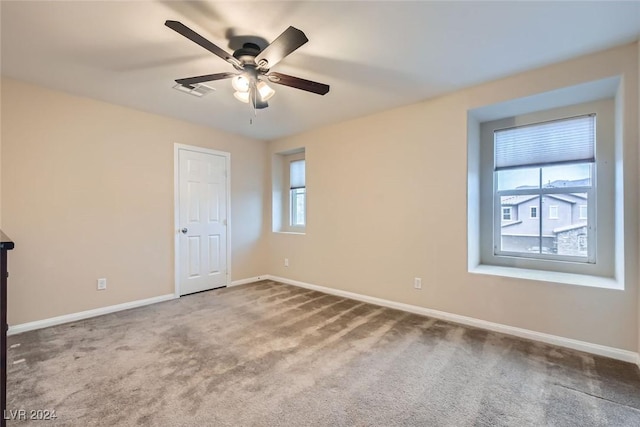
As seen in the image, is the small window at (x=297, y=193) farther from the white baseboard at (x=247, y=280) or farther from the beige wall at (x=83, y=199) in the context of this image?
the beige wall at (x=83, y=199)

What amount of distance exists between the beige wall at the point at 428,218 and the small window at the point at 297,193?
0.44m

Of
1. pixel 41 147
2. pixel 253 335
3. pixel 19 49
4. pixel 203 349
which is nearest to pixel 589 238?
pixel 253 335

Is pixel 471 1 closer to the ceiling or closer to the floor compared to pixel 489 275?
closer to the ceiling

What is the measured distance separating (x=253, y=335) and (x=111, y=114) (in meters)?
3.06

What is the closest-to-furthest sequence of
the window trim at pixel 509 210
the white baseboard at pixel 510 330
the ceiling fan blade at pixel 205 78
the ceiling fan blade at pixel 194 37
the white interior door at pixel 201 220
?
the ceiling fan blade at pixel 194 37, the ceiling fan blade at pixel 205 78, the white baseboard at pixel 510 330, the window trim at pixel 509 210, the white interior door at pixel 201 220

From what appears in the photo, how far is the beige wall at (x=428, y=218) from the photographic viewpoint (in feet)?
7.65

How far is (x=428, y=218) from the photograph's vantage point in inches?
130

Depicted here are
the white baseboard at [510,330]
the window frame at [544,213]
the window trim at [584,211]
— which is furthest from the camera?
the window trim at [584,211]

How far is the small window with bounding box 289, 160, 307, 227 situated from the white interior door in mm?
1168

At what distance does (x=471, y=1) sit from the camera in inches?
70.6

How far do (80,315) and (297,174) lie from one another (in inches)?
138

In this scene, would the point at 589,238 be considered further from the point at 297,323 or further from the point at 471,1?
the point at 297,323

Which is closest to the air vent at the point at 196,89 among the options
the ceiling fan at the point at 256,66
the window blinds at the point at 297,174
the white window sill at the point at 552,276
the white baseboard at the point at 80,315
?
the ceiling fan at the point at 256,66

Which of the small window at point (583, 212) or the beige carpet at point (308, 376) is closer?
the beige carpet at point (308, 376)
